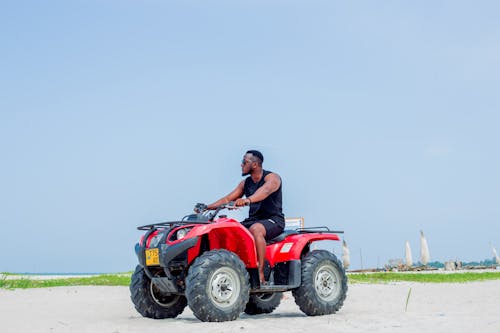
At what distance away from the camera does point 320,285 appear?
9.10 meters

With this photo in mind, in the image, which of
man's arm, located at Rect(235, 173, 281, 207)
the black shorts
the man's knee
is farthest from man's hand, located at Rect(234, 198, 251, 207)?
the black shorts

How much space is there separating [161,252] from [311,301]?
240cm

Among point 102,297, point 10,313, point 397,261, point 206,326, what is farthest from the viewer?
point 397,261

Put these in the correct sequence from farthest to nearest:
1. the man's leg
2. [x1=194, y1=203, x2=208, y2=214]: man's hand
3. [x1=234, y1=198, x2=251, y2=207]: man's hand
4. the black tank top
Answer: [x1=194, y1=203, x2=208, y2=214]: man's hand, the black tank top, the man's leg, [x1=234, y1=198, x2=251, y2=207]: man's hand

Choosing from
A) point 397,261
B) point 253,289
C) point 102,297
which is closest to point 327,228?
point 253,289

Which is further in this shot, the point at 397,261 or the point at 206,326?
the point at 397,261

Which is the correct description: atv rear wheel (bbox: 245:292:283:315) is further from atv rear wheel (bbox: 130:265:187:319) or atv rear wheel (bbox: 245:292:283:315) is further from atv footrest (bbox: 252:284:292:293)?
atv rear wheel (bbox: 130:265:187:319)

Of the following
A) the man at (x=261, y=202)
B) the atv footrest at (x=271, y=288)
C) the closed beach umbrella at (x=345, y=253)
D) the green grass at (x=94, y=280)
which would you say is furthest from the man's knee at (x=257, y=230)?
the closed beach umbrella at (x=345, y=253)

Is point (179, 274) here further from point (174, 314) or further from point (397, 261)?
point (397, 261)

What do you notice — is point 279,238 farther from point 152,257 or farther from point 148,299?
point 148,299

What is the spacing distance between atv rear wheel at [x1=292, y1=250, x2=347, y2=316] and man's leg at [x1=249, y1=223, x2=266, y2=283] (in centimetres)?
74

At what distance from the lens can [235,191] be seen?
9539 millimetres

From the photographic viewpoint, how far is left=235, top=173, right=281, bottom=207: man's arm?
826cm

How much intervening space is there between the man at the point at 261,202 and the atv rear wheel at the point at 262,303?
1317mm
